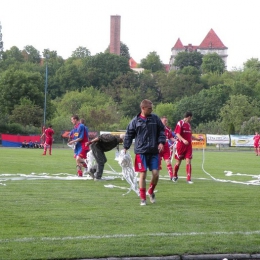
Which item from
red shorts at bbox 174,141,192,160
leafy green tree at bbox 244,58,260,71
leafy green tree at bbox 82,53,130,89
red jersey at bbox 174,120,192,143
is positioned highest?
leafy green tree at bbox 244,58,260,71

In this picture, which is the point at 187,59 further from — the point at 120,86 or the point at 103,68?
the point at 120,86

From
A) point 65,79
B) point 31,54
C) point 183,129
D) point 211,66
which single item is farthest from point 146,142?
point 31,54

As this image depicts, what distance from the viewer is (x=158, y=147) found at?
1198 cm

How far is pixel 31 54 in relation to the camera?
190 m

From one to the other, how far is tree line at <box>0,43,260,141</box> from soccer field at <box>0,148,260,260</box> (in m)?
64.4

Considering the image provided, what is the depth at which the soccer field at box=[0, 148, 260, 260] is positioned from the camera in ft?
25.3

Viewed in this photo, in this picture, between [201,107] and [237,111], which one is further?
[201,107]

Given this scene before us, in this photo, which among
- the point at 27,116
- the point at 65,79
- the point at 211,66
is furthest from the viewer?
the point at 211,66

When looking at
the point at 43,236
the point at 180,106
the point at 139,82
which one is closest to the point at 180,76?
the point at 139,82

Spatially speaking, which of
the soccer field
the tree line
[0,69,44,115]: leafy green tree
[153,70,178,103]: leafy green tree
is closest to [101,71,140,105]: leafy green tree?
the tree line

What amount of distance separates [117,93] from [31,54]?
193 ft

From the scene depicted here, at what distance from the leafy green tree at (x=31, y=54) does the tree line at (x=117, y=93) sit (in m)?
4.70

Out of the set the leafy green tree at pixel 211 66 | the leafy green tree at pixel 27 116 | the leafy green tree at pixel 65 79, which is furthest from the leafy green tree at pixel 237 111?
the leafy green tree at pixel 211 66

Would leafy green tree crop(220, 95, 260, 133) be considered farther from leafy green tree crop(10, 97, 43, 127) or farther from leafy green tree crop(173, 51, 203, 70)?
leafy green tree crop(173, 51, 203, 70)
